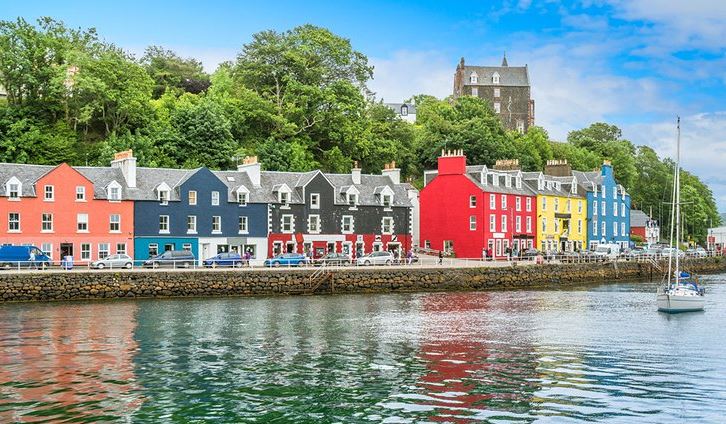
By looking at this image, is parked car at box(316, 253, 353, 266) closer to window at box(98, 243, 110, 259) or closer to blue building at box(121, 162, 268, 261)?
blue building at box(121, 162, 268, 261)

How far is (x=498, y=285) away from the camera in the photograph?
68.1 metres

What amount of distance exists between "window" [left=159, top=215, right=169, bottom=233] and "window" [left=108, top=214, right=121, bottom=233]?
3243mm

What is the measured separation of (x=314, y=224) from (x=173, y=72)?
54.4 metres

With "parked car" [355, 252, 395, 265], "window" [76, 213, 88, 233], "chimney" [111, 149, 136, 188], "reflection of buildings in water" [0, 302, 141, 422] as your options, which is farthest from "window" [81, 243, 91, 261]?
"parked car" [355, 252, 395, 265]

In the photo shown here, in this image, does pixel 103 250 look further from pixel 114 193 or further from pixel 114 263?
pixel 114 263

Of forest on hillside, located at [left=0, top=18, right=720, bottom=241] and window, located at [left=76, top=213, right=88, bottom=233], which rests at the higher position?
forest on hillside, located at [left=0, top=18, right=720, bottom=241]

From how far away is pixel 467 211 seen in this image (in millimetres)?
81938

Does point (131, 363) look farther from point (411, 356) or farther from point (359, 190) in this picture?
point (359, 190)

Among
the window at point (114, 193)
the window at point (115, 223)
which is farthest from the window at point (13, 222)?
the window at point (114, 193)

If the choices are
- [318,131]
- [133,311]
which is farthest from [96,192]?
[318,131]

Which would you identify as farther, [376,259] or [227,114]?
[227,114]

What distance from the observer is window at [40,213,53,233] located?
61938 millimetres

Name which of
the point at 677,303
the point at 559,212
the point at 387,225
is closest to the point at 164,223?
the point at 387,225

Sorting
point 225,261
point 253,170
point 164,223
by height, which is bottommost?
point 225,261
